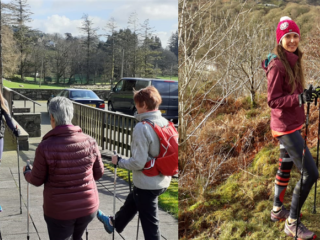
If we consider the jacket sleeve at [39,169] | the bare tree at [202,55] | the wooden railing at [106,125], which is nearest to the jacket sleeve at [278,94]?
the bare tree at [202,55]

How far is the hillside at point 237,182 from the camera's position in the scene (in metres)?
2.63

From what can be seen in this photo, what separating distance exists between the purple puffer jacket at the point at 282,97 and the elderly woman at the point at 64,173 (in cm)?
112

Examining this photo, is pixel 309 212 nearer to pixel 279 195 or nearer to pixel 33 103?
pixel 279 195

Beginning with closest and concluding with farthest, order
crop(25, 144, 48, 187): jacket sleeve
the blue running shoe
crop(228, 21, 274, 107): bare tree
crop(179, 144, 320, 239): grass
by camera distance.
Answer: crop(25, 144, 48, 187): jacket sleeve < crop(228, 21, 274, 107): bare tree < crop(179, 144, 320, 239): grass < the blue running shoe

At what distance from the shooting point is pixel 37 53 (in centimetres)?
306

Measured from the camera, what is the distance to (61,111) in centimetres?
223

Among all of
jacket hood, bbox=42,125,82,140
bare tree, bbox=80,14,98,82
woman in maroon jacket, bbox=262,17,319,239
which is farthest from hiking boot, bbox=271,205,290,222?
bare tree, bbox=80,14,98,82

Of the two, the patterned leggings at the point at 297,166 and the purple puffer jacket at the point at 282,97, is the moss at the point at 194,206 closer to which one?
the patterned leggings at the point at 297,166

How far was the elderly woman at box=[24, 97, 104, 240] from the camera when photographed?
85.0 inches

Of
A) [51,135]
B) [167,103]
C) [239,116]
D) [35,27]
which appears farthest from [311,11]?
[35,27]

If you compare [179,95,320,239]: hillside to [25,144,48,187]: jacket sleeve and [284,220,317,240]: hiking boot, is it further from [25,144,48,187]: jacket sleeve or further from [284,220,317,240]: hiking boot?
[25,144,48,187]: jacket sleeve

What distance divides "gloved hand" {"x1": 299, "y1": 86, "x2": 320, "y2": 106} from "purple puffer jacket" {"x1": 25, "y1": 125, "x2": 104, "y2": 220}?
1.23 metres

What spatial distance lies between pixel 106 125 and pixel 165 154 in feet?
2.88

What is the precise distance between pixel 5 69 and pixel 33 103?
335mm
